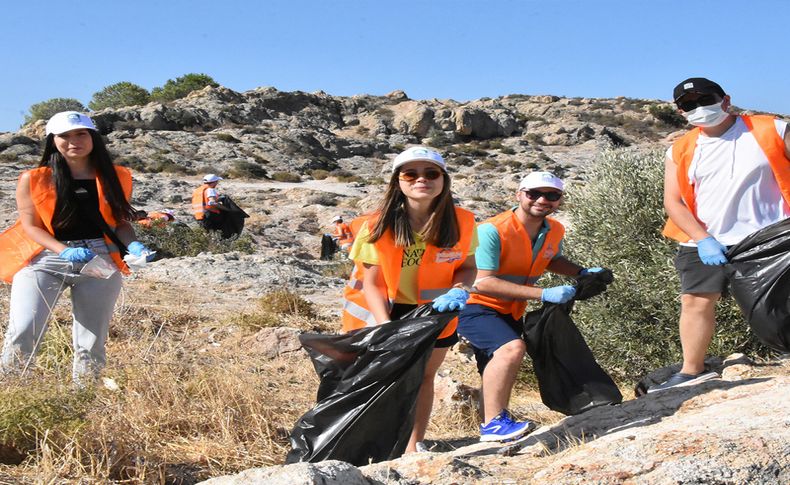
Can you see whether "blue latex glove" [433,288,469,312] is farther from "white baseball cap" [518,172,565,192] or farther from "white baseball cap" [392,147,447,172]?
"white baseball cap" [518,172,565,192]

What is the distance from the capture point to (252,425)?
3.52 meters

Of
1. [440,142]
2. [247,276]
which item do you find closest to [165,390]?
[247,276]

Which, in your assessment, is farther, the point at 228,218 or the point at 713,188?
the point at 228,218

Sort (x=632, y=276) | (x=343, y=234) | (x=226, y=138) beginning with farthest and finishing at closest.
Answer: (x=226, y=138) < (x=343, y=234) < (x=632, y=276)

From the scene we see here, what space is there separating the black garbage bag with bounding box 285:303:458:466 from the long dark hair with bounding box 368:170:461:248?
34cm

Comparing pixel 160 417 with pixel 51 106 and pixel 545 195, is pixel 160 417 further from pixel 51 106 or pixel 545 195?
pixel 51 106

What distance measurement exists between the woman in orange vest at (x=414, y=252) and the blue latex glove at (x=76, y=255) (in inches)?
46.4

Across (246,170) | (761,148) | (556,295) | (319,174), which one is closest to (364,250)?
(556,295)

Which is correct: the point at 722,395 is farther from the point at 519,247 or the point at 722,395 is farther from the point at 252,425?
the point at 252,425

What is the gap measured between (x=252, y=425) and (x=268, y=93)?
44.4 m

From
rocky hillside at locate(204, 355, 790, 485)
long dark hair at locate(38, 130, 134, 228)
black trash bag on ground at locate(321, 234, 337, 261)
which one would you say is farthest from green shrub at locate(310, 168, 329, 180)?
rocky hillside at locate(204, 355, 790, 485)

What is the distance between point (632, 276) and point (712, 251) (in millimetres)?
1657

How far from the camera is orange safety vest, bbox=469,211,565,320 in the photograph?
3551mm

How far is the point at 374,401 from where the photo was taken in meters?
2.90
